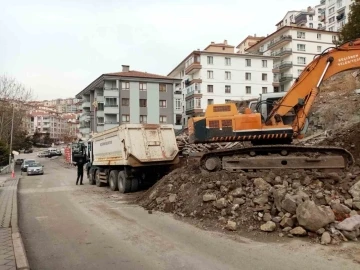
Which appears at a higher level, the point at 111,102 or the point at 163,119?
the point at 111,102

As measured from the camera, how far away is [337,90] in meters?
25.2

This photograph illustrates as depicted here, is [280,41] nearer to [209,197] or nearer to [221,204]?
[209,197]

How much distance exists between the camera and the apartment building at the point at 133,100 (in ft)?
190

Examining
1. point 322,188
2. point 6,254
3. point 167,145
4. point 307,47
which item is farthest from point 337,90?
point 307,47

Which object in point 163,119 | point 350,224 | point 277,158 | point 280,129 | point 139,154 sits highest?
point 163,119

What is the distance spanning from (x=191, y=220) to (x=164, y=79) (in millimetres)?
51595

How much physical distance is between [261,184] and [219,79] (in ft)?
188

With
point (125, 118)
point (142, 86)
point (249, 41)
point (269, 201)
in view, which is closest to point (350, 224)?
point (269, 201)

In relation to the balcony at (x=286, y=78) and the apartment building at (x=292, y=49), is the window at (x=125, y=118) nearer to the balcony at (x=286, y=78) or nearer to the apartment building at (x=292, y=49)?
the apartment building at (x=292, y=49)

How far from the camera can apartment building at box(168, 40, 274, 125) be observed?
64250 mm

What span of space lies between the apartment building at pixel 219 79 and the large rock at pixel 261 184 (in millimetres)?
52241

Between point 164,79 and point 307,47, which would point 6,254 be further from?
point 307,47

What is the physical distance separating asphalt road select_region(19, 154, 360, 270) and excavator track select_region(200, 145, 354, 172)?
2.47 meters

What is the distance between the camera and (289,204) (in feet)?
26.2
